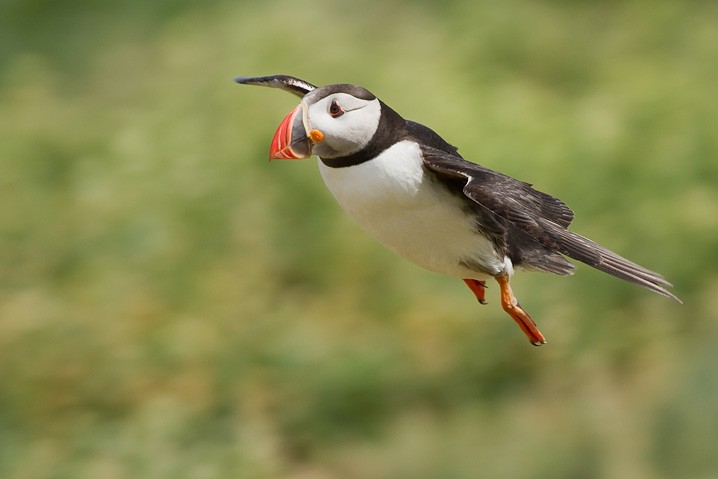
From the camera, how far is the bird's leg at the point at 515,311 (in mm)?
4195

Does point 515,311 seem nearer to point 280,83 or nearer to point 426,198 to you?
point 426,198

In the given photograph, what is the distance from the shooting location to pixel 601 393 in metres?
10.0

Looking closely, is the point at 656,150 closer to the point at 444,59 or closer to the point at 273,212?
the point at 444,59

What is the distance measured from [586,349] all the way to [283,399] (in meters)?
2.11

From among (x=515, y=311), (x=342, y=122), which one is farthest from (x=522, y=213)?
(x=342, y=122)

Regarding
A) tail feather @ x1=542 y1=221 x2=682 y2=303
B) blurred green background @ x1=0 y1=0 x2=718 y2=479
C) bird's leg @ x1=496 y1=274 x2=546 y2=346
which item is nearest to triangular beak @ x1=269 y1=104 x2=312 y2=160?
tail feather @ x1=542 y1=221 x2=682 y2=303

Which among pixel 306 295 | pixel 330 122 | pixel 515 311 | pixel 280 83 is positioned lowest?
pixel 515 311

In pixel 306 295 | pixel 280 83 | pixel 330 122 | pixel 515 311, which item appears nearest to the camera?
pixel 330 122

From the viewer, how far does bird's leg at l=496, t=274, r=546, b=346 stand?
4195mm

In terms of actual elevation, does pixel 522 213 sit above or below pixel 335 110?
below

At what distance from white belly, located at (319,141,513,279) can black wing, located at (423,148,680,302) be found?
8 centimetres

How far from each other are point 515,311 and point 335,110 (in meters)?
0.88

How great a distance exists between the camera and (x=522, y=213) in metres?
3.88

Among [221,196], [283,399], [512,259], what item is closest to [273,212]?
[221,196]
